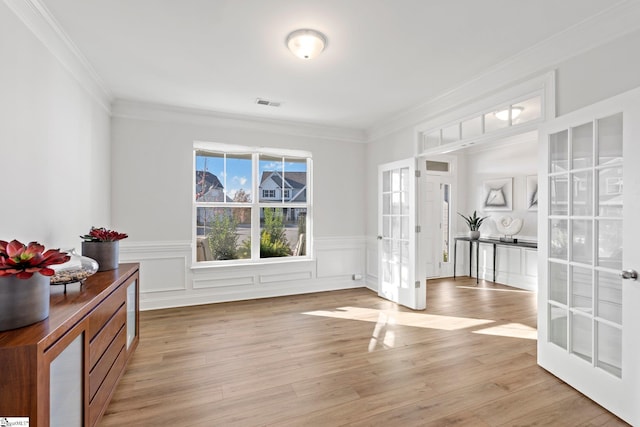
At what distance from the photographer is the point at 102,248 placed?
97.4 inches

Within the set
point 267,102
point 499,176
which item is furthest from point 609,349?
point 499,176

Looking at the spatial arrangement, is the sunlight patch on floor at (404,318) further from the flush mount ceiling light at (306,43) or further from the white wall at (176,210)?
the flush mount ceiling light at (306,43)

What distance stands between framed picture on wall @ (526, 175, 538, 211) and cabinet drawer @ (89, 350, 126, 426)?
6.12 metres

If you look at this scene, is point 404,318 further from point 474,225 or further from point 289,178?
point 474,225

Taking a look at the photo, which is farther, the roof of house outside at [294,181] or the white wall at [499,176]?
the white wall at [499,176]

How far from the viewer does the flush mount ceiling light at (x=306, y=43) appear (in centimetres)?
241

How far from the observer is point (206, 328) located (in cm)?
348

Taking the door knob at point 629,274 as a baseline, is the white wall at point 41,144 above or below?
above

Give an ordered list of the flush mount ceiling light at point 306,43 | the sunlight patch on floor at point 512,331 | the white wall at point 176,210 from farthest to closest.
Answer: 1. the white wall at point 176,210
2. the sunlight patch on floor at point 512,331
3. the flush mount ceiling light at point 306,43

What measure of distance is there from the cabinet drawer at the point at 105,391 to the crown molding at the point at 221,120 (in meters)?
3.05

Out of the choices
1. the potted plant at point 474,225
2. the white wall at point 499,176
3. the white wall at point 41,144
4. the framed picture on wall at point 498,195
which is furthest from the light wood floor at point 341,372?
the framed picture on wall at point 498,195

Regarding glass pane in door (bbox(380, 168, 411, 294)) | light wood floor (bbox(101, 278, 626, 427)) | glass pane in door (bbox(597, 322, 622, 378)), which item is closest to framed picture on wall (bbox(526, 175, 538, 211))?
light wood floor (bbox(101, 278, 626, 427))

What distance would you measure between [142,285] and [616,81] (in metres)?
5.10

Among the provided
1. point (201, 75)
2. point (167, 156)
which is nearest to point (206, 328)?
point (167, 156)
